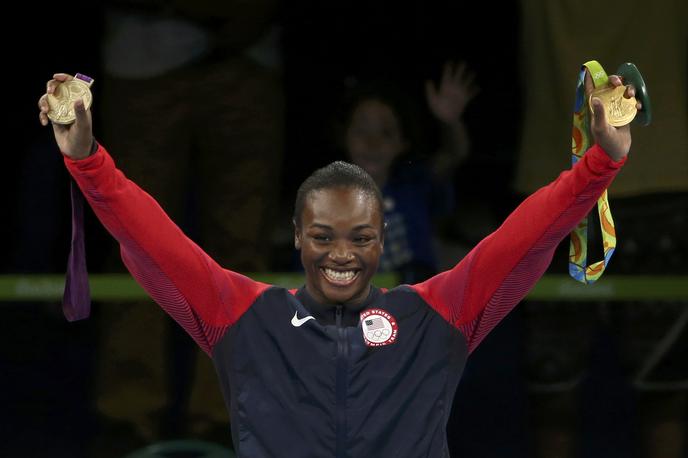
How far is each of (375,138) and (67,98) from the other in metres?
1.89

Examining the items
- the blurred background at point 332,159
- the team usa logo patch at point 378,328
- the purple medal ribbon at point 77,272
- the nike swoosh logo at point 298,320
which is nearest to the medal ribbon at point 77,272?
the purple medal ribbon at point 77,272

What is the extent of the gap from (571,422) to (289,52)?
1.45 m

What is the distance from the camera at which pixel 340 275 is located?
8.59 ft

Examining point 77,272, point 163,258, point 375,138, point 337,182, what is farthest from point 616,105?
point 375,138

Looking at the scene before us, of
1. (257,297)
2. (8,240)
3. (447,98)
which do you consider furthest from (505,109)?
(257,297)

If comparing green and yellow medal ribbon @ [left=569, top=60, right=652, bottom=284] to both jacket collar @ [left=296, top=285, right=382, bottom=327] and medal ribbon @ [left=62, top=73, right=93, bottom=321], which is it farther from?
medal ribbon @ [left=62, top=73, right=93, bottom=321]

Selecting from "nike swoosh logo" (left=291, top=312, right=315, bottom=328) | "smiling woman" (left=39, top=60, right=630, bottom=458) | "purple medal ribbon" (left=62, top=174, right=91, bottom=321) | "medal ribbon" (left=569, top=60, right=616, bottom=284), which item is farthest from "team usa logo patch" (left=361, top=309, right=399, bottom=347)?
"purple medal ribbon" (left=62, top=174, right=91, bottom=321)

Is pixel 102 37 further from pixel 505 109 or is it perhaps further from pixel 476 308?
pixel 476 308

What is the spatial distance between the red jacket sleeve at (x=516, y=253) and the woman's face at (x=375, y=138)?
1492mm

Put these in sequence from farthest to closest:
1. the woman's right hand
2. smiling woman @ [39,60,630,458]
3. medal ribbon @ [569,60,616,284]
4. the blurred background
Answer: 1. the blurred background
2. medal ribbon @ [569,60,616,284]
3. smiling woman @ [39,60,630,458]
4. the woman's right hand

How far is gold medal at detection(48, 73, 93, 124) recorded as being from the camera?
239 cm

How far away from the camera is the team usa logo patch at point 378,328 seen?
2.60 m

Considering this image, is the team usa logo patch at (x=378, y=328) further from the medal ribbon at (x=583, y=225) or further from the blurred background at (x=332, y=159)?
the blurred background at (x=332, y=159)

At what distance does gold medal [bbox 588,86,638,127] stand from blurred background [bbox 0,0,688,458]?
1.76 meters
